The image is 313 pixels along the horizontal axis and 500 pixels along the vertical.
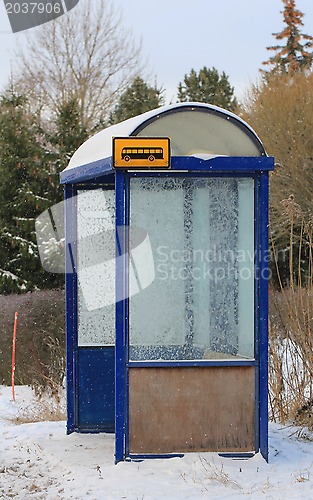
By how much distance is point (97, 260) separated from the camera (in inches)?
284

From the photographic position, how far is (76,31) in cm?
2641

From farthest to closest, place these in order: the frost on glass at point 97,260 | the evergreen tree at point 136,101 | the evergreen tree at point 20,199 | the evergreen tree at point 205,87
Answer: the evergreen tree at point 205,87
the evergreen tree at point 136,101
the evergreen tree at point 20,199
the frost on glass at point 97,260

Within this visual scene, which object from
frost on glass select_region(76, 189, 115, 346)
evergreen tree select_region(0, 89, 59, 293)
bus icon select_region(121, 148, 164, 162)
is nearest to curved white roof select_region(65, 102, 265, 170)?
bus icon select_region(121, 148, 164, 162)

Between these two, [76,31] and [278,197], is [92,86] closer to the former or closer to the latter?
[76,31]

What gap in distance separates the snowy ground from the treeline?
6.02m

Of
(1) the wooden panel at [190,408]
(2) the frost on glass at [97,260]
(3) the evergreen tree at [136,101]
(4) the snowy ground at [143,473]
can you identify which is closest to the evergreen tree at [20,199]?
(3) the evergreen tree at [136,101]

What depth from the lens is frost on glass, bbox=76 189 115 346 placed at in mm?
7094

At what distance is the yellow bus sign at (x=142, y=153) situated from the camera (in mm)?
5512

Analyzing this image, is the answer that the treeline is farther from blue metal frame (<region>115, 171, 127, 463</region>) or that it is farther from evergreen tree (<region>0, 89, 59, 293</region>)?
blue metal frame (<region>115, 171, 127, 463</region>)

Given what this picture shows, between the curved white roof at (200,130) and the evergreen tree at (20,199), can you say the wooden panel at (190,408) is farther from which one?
the evergreen tree at (20,199)

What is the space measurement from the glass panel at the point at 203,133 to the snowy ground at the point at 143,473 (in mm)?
2074

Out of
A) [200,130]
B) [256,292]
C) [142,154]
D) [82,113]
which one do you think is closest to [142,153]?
[142,154]

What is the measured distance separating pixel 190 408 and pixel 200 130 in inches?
74.7

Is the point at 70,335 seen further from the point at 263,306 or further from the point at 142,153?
the point at 142,153
